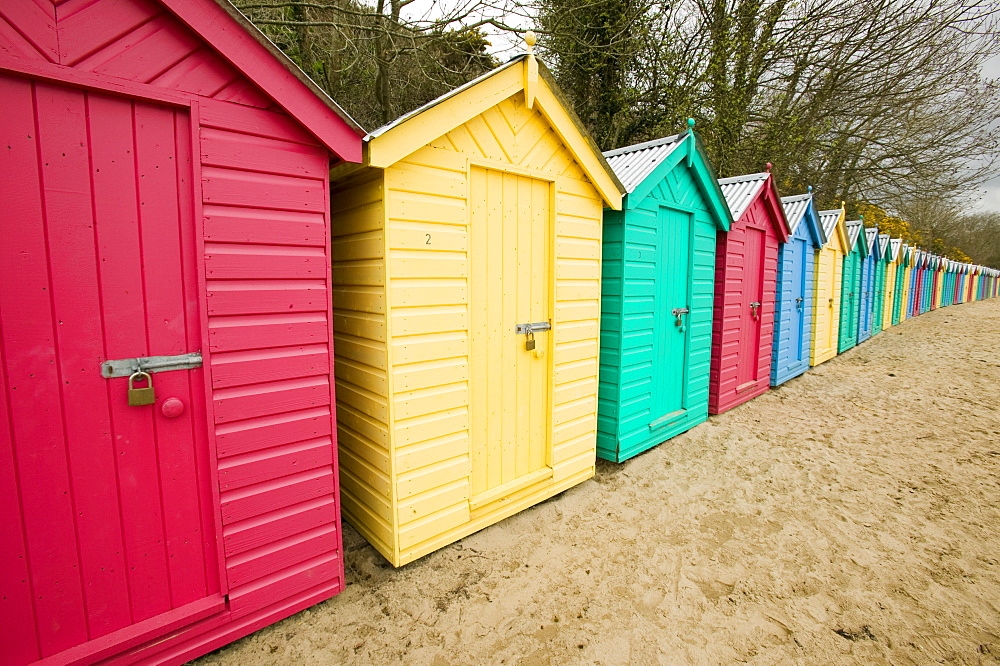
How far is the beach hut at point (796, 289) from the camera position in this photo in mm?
8141

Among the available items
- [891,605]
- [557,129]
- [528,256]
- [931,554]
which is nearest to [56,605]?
[528,256]

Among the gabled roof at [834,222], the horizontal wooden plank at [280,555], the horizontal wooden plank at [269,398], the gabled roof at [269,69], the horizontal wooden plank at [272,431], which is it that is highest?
the gabled roof at [834,222]

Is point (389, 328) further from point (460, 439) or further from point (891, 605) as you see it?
point (891, 605)

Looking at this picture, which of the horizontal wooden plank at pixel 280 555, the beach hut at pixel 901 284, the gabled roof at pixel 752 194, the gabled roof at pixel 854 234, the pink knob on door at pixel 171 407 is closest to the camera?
the pink knob on door at pixel 171 407

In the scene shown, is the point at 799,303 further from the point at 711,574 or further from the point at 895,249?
the point at 895,249

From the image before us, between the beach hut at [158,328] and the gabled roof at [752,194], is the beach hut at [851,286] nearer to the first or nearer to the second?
the gabled roof at [752,194]

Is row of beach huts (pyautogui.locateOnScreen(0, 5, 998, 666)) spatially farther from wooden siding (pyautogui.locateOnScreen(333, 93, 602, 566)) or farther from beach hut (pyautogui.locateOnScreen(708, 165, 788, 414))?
beach hut (pyautogui.locateOnScreen(708, 165, 788, 414))

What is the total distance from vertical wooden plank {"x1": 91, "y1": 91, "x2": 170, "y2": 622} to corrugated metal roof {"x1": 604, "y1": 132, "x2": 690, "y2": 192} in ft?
12.5

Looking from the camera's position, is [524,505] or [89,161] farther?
[524,505]

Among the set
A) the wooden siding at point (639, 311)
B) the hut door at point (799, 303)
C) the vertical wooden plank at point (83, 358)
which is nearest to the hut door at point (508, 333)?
the wooden siding at point (639, 311)

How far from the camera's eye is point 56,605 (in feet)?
6.81

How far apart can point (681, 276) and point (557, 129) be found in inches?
104

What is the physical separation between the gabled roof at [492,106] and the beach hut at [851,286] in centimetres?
1006

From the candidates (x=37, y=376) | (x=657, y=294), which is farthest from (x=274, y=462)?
(x=657, y=294)
